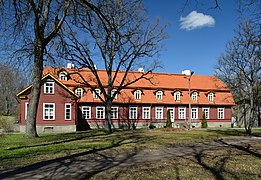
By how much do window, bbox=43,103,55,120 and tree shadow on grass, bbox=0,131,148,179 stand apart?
69.0 feet

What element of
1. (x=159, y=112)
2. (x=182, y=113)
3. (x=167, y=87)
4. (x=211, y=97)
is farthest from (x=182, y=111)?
(x=211, y=97)

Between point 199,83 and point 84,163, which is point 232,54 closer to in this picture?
point 199,83

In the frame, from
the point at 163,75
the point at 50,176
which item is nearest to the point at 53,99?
the point at 163,75

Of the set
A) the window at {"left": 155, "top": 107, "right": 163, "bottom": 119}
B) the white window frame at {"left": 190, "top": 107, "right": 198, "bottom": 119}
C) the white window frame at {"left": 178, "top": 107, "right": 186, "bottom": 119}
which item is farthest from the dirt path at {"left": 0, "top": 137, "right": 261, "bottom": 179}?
the white window frame at {"left": 190, "top": 107, "right": 198, "bottom": 119}

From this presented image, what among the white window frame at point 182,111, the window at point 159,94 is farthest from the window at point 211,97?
the window at point 159,94

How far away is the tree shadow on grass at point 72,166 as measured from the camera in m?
→ 7.52

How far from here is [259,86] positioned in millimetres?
29672

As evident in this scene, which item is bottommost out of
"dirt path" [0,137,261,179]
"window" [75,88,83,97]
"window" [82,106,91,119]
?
"dirt path" [0,137,261,179]

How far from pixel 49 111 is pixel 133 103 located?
1224 centimetres

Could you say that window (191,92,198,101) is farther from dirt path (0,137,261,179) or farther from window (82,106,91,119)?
dirt path (0,137,261,179)

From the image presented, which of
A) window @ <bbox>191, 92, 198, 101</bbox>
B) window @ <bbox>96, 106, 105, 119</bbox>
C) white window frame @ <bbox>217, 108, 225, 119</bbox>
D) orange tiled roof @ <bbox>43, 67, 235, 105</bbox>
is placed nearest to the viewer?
window @ <bbox>96, 106, 105, 119</bbox>

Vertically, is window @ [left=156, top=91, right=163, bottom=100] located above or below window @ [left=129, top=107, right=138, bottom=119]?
above

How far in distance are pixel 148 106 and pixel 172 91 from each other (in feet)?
15.2

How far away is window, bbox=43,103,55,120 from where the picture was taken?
101 feet
